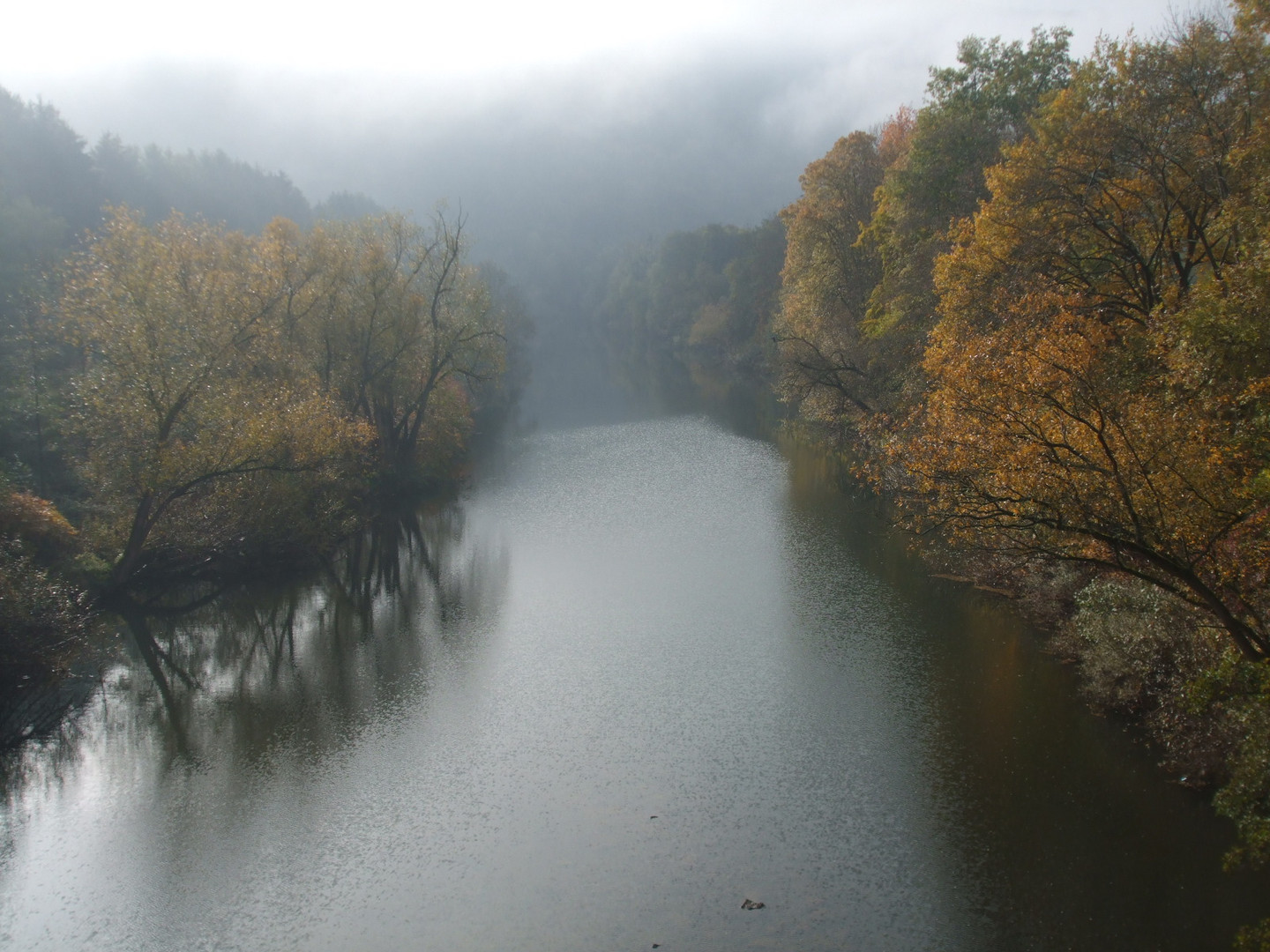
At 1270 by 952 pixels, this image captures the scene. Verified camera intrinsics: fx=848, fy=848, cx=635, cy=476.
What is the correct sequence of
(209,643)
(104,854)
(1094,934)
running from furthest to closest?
1. (209,643)
2. (104,854)
3. (1094,934)

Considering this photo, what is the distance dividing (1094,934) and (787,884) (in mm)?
3066

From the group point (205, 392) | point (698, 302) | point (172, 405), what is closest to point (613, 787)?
point (172, 405)

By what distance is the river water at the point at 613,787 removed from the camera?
9.17 metres

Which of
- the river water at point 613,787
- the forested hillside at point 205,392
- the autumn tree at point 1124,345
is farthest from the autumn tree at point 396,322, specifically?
the autumn tree at point 1124,345

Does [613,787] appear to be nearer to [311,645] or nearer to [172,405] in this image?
[311,645]

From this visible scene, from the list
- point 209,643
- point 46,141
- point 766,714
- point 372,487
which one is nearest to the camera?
point 766,714

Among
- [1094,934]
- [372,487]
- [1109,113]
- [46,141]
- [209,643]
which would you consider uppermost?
[46,141]

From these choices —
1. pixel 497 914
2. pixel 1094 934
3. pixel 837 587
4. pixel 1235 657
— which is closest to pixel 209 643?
pixel 497 914

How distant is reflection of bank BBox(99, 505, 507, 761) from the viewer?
14.4 m

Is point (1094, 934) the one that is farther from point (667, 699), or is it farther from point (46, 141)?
point (46, 141)

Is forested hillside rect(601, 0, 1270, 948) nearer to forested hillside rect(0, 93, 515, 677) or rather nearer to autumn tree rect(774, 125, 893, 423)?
autumn tree rect(774, 125, 893, 423)

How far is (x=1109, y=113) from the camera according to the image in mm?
15664

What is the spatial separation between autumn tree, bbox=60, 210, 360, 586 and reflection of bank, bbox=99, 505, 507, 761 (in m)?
2.31

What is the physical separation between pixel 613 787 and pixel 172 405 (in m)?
14.5
